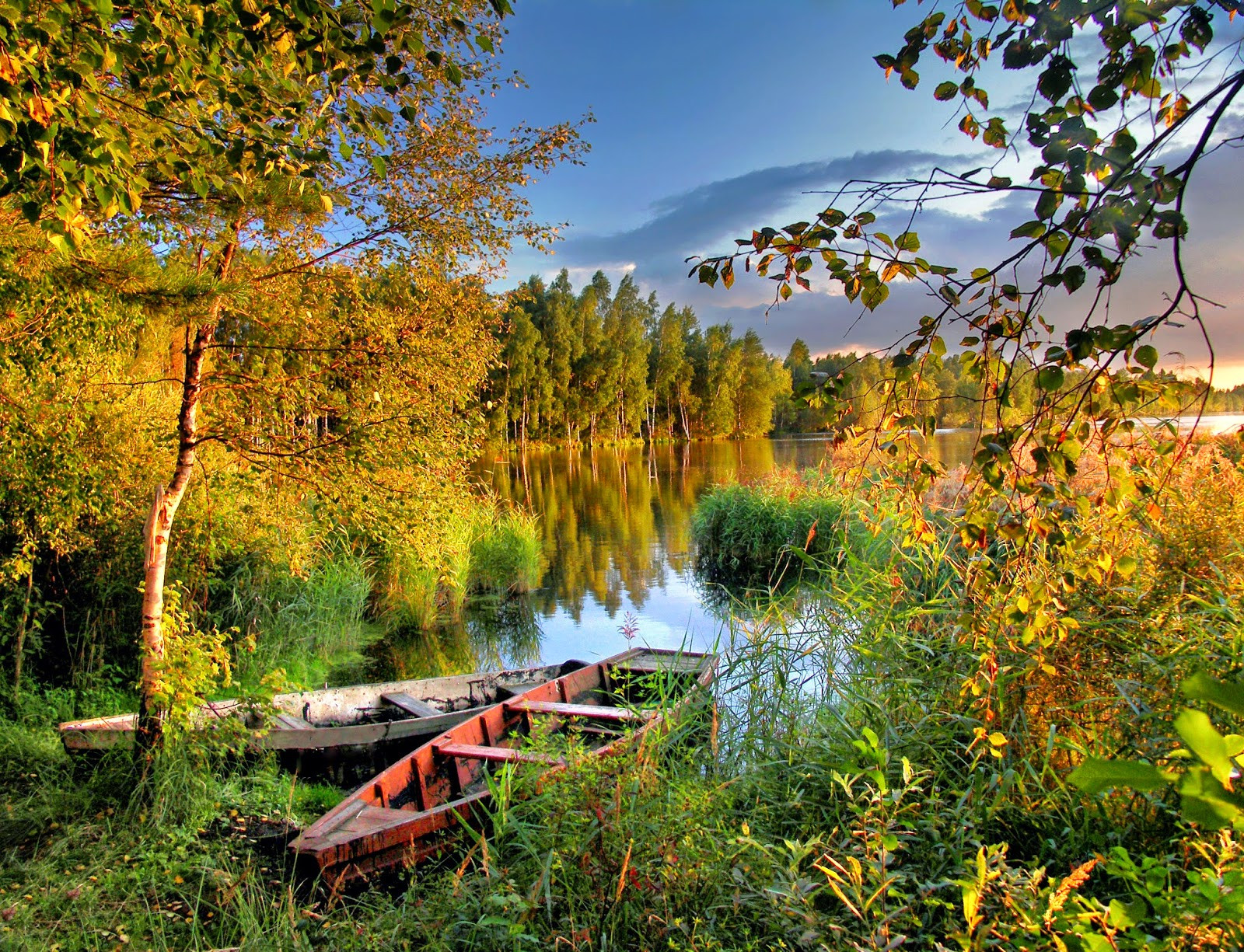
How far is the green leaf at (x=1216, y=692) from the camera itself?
0.55m

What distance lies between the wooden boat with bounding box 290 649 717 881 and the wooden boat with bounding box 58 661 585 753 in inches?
25.6

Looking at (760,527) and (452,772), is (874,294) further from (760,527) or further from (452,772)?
(760,527)

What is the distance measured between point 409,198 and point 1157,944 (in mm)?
7749

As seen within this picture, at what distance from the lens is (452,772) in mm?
5879

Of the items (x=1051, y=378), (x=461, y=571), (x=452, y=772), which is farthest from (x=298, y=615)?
(x=1051, y=378)

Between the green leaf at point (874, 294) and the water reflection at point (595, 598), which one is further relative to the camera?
the water reflection at point (595, 598)

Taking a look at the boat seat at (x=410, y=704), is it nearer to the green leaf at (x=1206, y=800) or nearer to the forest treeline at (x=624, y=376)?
the green leaf at (x=1206, y=800)

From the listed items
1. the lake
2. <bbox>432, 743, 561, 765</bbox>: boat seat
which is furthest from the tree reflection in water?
<bbox>432, 743, 561, 765</bbox>: boat seat

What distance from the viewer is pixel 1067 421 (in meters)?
1.61

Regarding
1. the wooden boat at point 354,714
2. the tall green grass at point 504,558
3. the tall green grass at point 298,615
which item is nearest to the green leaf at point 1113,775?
the wooden boat at point 354,714

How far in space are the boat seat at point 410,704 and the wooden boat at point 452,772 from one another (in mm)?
1173

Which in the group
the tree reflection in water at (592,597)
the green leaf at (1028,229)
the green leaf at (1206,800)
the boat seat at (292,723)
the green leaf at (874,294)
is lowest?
the tree reflection in water at (592,597)

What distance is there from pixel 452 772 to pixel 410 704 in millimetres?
1971

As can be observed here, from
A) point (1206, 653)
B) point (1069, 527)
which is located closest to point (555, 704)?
point (1206, 653)
